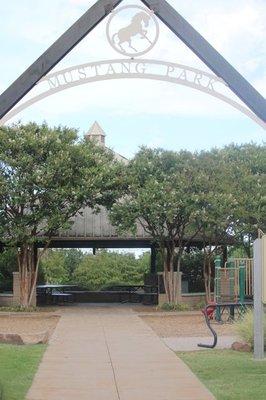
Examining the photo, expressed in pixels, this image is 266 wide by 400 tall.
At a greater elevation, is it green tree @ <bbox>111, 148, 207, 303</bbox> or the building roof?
the building roof

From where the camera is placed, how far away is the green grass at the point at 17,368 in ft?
29.2

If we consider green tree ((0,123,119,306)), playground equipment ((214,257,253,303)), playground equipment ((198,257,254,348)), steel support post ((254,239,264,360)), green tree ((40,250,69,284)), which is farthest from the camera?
green tree ((40,250,69,284))

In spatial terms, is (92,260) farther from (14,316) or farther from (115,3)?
(115,3)

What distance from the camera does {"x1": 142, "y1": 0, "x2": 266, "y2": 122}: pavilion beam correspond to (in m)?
7.99

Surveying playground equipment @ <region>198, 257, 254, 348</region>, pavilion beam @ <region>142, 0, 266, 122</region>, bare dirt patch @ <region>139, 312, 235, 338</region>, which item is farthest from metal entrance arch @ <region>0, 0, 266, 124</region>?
playground equipment @ <region>198, 257, 254, 348</region>

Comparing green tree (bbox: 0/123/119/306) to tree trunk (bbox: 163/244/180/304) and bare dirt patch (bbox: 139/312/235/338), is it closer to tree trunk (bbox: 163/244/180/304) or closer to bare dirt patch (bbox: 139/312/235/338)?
tree trunk (bbox: 163/244/180/304)

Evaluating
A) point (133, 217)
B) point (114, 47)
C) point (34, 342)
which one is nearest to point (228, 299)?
point (133, 217)

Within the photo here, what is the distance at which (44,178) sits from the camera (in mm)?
25797

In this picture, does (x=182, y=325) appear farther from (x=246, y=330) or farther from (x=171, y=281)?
(x=171, y=281)

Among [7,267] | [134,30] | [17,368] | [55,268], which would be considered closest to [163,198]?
[7,267]

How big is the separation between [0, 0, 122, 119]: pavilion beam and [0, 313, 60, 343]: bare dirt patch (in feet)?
28.7

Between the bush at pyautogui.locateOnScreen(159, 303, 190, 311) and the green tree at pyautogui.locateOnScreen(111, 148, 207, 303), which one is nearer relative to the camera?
A: the green tree at pyautogui.locateOnScreen(111, 148, 207, 303)

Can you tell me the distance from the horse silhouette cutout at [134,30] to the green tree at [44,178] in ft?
57.7

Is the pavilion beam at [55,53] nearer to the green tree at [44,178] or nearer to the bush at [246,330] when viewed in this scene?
the bush at [246,330]
